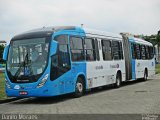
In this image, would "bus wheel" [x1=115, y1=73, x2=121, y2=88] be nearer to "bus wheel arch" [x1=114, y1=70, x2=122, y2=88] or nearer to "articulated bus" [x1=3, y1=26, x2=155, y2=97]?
"bus wheel arch" [x1=114, y1=70, x2=122, y2=88]

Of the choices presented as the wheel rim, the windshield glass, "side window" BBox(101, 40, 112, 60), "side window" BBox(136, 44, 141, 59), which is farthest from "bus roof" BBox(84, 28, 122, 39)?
"side window" BBox(136, 44, 141, 59)

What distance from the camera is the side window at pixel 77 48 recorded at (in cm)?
1720

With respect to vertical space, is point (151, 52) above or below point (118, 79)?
above

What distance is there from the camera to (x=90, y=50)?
1902 cm

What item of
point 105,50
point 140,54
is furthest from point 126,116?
point 140,54

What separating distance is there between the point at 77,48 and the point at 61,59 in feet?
6.00

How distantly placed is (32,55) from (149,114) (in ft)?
19.9

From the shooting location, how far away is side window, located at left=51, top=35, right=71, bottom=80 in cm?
1550

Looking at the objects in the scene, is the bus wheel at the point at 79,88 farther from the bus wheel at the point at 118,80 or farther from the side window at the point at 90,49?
the bus wheel at the point at 118,80

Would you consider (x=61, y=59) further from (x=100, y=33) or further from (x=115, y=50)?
(x=115, y=50)

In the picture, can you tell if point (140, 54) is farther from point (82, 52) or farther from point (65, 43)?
point (65, 43)

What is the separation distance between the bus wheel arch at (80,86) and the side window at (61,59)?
3.86 ft

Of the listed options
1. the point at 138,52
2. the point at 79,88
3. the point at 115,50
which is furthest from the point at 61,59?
the point at 138,52

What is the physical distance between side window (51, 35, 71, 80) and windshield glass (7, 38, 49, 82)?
441 millimetres
